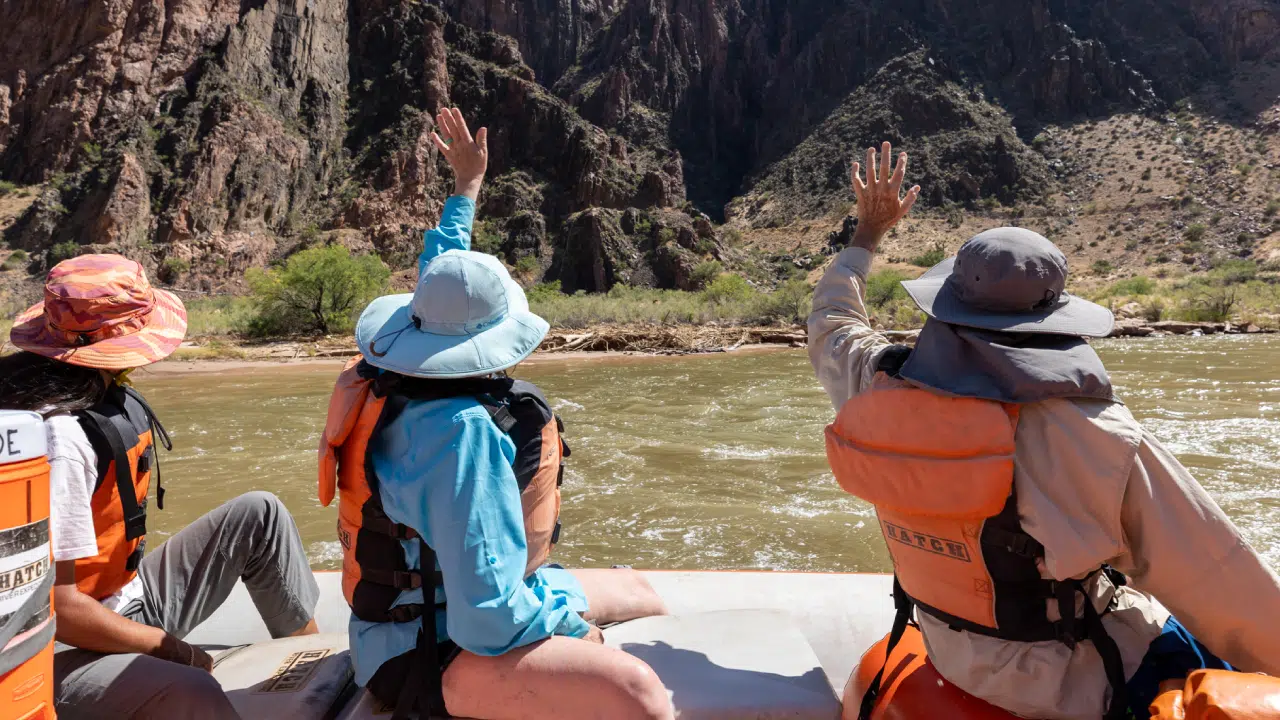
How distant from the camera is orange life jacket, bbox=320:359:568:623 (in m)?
1.48

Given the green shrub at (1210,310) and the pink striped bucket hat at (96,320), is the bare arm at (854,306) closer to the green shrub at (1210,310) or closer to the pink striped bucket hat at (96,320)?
the pink striped bucket hat at (96,320)

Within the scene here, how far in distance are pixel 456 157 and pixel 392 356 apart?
49.9 inches

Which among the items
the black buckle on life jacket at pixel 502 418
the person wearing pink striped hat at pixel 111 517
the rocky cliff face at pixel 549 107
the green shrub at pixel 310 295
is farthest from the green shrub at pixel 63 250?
the black buckle on life jacket at pixel 502 418

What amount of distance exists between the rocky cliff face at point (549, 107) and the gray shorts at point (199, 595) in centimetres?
4204

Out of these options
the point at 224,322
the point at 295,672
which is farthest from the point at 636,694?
the point at 224,322

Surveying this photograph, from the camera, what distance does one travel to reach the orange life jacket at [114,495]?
1.69 m

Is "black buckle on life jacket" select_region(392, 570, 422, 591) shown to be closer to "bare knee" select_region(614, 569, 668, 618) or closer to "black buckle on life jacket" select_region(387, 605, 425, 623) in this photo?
"black buckle on life jacket" select_region(387, 605, 425, 623)

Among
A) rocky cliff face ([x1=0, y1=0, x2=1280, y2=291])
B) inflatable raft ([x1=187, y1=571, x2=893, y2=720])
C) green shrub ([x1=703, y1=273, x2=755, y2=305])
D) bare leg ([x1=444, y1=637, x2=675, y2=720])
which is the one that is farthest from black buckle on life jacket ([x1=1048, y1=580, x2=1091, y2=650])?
rocky cliff face ([x1=0, y1=0, x2=1280, y2=291])

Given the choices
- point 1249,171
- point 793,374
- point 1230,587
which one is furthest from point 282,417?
point 1249,171

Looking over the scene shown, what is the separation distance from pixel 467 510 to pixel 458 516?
0.7 inches

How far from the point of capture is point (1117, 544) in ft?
3.98

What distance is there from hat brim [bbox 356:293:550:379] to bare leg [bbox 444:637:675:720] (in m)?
0.52

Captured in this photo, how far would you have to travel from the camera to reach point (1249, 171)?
50.4m

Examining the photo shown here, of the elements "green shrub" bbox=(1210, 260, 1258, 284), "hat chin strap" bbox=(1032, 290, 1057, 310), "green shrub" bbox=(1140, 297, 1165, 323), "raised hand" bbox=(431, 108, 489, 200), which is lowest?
"green shrub" bbox=(1210, 260, 1258, 284)
